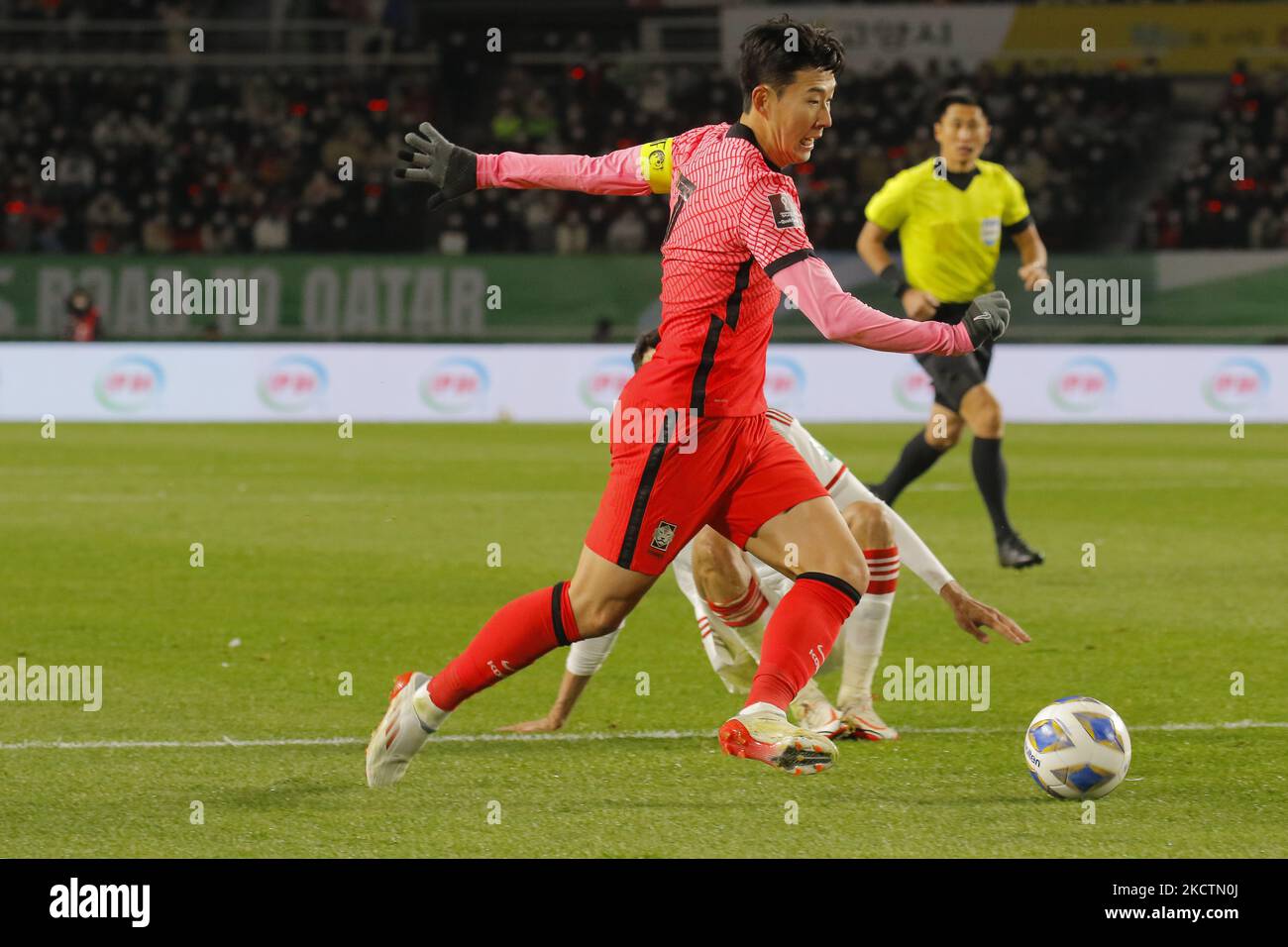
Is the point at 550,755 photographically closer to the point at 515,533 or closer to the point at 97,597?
the point at 97,597

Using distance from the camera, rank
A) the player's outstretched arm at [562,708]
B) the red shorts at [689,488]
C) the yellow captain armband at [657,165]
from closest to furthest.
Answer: the red shorts at [689,488] < the yellow captain armband at [657,165] < the player's outstretched arm at [562,708]

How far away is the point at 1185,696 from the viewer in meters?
7.00

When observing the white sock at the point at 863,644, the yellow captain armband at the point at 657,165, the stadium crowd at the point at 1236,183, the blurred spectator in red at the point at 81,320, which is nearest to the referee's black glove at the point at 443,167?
the yellow captain armband at the point at 657,165

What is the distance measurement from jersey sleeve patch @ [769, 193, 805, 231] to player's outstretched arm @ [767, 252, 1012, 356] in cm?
9

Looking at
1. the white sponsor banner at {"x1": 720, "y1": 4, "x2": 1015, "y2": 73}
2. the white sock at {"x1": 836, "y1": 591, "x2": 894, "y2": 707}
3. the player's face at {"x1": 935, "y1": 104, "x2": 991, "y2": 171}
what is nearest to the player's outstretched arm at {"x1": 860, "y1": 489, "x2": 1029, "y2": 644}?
the white sock at {"x1": 836, "y1": 591, "x2": 894, "y2": 707}

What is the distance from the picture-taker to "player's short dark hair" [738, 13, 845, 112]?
4.99 m

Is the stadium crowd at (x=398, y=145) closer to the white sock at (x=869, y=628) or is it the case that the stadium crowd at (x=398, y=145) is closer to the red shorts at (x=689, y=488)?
the white sock at (x=869, y=628)

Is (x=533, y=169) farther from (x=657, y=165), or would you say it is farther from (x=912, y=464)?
(x=912, y=464)

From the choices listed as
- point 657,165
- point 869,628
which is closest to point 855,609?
point 869,628

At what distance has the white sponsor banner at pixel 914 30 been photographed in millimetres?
31078

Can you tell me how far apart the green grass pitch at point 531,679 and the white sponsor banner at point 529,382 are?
5761mm

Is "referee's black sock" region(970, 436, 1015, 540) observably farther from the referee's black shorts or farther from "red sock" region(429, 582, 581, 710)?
"red sock" region(429, 582, 581, 710)
